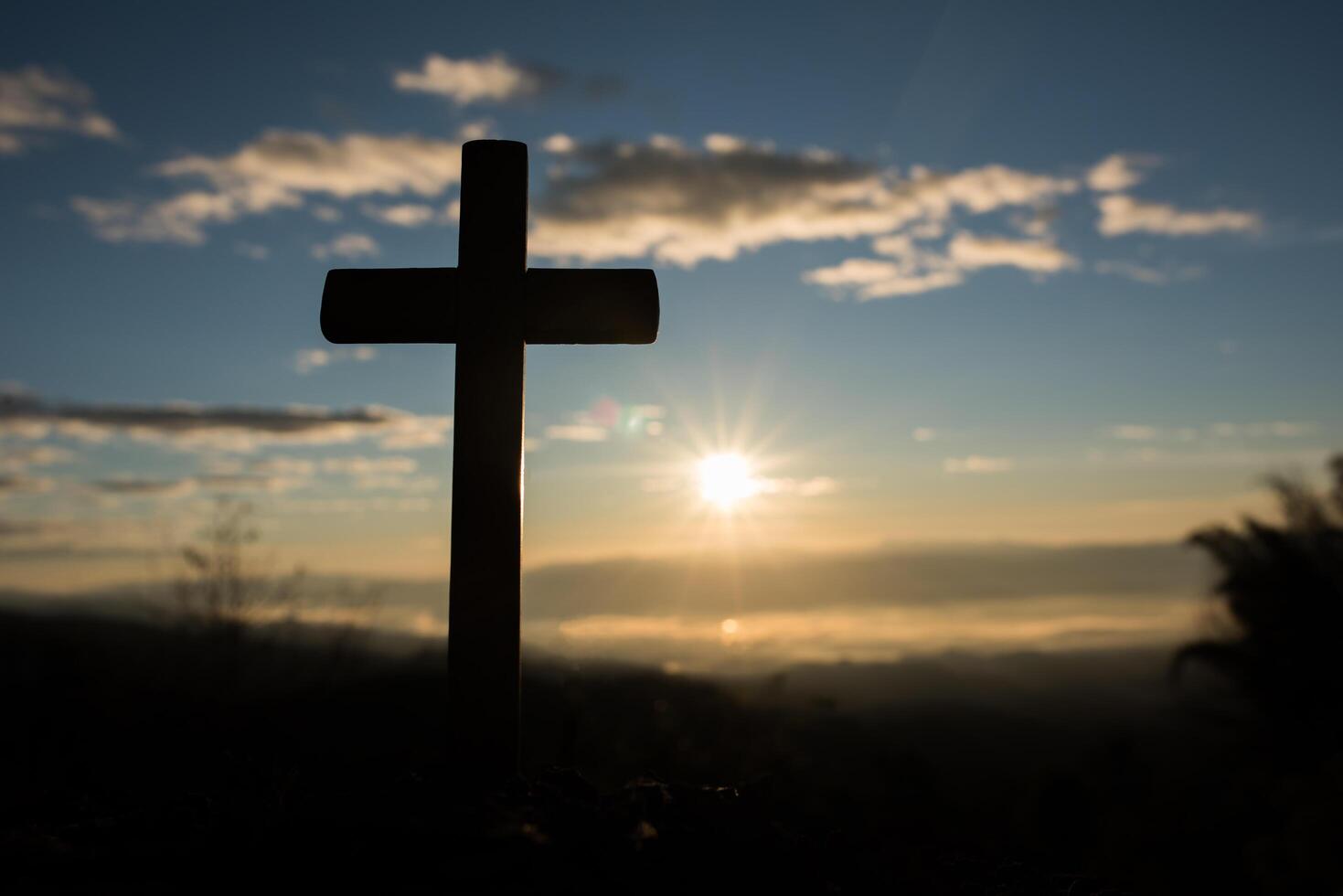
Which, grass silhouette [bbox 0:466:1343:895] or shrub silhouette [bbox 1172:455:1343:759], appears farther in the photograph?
shrub silhouette [bbox 1172:455:1343:759]

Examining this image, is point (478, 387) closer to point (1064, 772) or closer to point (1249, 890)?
point (1249, 890)

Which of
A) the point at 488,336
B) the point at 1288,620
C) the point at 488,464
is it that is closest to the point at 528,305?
the point at 488,336

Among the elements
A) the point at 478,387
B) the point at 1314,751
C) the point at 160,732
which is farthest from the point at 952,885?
the point at 1314,751

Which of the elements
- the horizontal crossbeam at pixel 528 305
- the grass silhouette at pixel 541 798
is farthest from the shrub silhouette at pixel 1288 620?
the horizontal crossbeam at pixel 528 305

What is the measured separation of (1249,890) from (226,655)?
57.6 ft

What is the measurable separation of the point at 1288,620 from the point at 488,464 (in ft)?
52.1

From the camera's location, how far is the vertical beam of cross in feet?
15.6

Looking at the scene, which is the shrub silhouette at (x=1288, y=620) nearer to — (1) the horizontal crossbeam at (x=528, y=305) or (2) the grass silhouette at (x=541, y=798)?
(2) the grass silhouette at (x=541, y=798)

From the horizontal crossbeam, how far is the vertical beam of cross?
8 centimetres

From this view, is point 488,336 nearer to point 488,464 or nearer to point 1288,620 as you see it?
point 488,464

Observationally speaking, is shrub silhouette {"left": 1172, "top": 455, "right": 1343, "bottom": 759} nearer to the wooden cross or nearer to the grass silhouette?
the grass silhouette

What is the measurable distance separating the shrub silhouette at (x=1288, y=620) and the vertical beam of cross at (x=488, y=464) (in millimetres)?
15430

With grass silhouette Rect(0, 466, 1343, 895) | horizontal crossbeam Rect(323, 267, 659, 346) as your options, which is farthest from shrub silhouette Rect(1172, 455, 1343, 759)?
horizontal crossbeam Rect(323, 267, 659, 346)

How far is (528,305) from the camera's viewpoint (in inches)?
203
